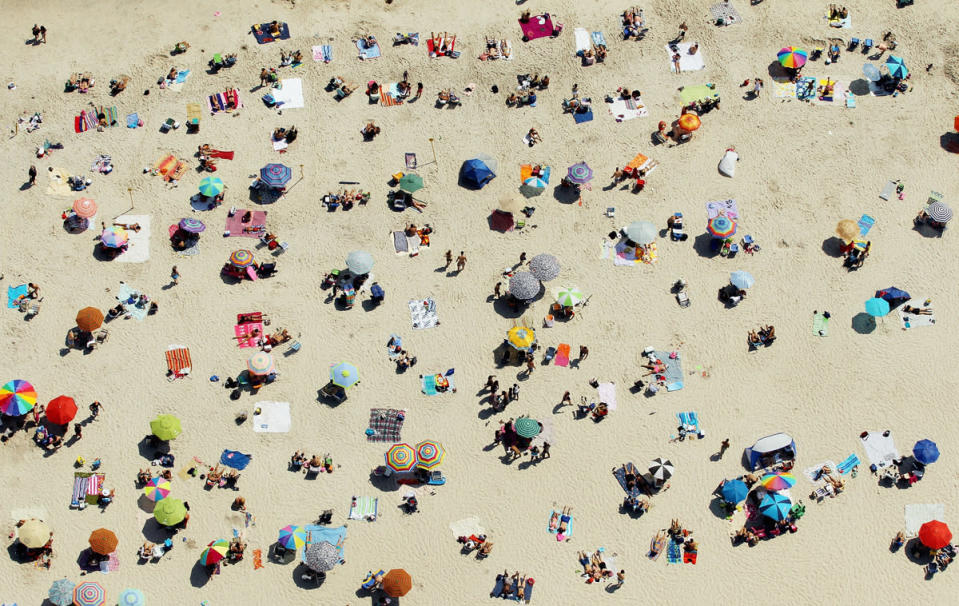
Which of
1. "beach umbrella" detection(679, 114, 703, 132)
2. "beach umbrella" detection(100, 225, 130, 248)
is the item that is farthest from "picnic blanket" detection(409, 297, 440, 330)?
"beach umbrella" detection(679, 114, 703, 132)

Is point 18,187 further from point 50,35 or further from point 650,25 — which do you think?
point 650,25

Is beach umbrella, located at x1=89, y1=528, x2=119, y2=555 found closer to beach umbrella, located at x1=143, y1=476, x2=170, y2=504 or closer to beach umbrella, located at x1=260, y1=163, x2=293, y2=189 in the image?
beach umbrella, located at x1=143, y1=476, x2=170, y2=504

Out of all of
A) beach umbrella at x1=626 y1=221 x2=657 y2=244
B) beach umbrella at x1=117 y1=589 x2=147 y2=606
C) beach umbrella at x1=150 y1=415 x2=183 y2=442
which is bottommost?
beach umbrella at x1=117 y1=589 x2=147 y2=606

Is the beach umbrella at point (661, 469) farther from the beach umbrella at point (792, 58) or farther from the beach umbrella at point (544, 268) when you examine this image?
the beach umbrella at point (792, 58)

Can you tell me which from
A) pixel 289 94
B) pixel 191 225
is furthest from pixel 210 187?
pixel 289 94

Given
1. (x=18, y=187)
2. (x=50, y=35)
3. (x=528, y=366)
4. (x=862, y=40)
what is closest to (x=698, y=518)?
(x=528, y=366)

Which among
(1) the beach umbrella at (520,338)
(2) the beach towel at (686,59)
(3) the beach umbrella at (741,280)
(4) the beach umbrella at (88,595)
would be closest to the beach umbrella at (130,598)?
(4) the beach umbrella at (88,595)
